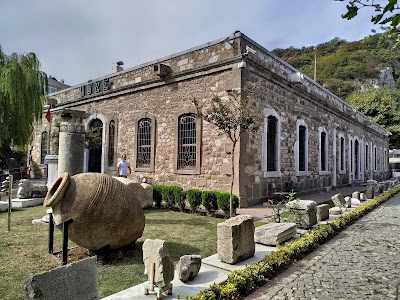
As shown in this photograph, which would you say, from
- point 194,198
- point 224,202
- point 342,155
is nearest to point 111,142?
point 194,198

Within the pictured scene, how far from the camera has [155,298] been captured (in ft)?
10.1

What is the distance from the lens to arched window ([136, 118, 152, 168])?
1220 centimetres

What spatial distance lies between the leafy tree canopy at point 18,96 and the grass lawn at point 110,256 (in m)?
8.36

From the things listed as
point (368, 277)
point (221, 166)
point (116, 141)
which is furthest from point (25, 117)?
point (368, 277)

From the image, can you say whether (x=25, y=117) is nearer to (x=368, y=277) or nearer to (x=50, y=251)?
(x=50, y=251)

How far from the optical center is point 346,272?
414cm

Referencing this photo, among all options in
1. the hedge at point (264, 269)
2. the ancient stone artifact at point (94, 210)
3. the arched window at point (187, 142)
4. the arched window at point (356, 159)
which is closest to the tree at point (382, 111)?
the arched window at point (356, 159)

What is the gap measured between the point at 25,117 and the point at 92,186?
1305cm

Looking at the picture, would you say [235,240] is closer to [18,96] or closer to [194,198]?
[194,198]

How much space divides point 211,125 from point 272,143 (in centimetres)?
271

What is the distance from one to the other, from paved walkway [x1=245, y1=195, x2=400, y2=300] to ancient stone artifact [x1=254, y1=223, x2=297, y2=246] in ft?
1.86

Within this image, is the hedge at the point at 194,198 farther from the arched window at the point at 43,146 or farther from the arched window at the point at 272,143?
the arched window at the point at 43,146

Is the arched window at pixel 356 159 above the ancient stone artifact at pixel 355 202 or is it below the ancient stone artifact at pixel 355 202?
above

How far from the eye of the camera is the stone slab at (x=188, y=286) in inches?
123
